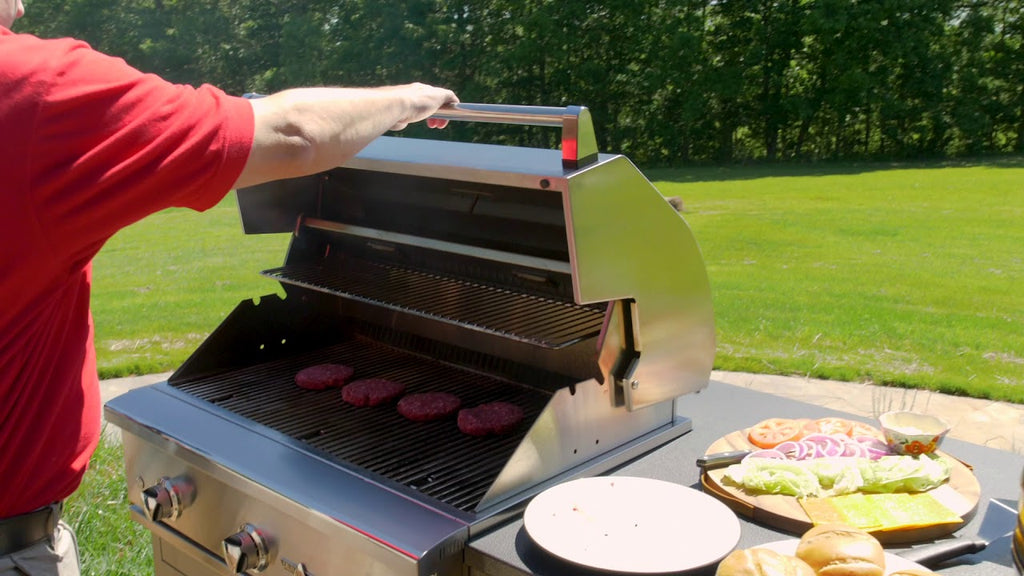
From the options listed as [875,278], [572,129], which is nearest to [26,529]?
[572,129]

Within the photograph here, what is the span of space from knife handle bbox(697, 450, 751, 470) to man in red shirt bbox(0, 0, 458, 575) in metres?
0.99

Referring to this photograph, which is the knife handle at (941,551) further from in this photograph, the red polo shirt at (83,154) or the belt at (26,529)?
the belt at (26,529)

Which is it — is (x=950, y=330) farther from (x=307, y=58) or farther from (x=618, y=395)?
(x=307, y=58)

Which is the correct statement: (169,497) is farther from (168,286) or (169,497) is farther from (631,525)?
(168,286)

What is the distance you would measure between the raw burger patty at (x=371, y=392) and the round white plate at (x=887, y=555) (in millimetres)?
1116

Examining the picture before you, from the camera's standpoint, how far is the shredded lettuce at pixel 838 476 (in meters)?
1.73

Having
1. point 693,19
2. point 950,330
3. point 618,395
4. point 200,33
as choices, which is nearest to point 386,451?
point 618,395

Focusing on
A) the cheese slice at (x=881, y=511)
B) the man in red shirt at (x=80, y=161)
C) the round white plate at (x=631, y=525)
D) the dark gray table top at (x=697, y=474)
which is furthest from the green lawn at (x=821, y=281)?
the man in red shirt at (x=80, y=161)

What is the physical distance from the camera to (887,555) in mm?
1454

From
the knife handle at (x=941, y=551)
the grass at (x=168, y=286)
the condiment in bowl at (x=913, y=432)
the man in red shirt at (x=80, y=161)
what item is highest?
the man in red shirt at (x=80, y=161)

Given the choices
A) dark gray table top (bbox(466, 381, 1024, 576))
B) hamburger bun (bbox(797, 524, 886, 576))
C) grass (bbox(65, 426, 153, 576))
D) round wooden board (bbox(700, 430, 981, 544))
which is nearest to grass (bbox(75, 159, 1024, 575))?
grass (bbox(65, 426, 153, 576))

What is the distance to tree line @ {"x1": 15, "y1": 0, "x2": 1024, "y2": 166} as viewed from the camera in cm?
1927

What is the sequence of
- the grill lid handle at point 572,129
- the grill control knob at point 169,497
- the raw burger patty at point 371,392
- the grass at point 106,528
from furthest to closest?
the grass at point 106,528 < the raw burger patty at point 371,392 < the grill control knob at point 169,497 < the grill lid handle at point 572,129

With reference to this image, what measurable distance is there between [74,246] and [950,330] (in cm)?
604
